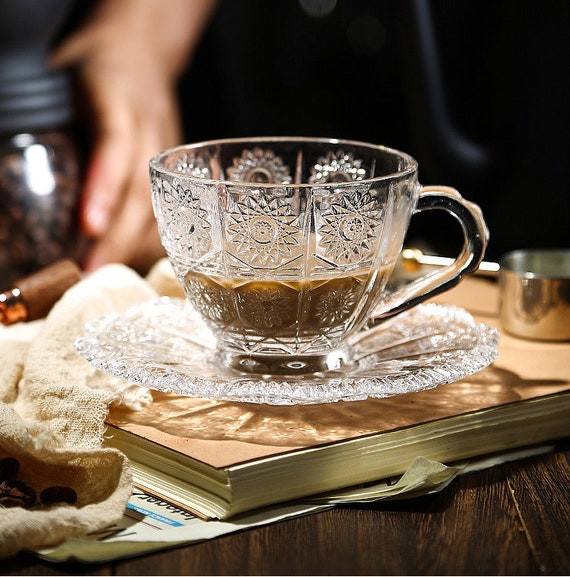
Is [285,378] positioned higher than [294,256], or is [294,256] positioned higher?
[294,256]

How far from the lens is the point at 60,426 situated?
0.79 metres

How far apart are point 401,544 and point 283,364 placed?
0.24 m

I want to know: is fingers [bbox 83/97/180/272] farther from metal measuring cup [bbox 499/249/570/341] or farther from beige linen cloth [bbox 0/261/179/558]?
metal measuring cup [bbox 499/249/570/341]

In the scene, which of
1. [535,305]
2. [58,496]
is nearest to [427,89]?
[535,305]

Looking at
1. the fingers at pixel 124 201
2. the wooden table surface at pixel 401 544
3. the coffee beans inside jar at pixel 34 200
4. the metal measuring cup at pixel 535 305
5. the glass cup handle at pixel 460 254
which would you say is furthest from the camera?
the fingers at pixel 124 201

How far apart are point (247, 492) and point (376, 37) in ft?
4.00

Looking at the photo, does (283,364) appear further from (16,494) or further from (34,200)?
(34,200)

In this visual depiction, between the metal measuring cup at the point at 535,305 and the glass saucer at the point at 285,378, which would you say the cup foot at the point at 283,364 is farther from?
the metal measuring cup at the point at 535,305

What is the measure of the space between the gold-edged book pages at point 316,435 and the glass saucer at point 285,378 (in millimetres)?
28

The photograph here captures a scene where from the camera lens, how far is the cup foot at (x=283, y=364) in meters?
0.86

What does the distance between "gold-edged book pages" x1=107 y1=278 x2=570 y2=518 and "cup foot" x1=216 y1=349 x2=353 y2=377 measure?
45mm

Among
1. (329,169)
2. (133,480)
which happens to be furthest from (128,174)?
(133,480)


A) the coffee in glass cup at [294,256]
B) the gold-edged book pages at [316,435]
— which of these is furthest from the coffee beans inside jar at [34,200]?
the gold-edged book pages at [316,435]

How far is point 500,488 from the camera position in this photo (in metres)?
0.76
